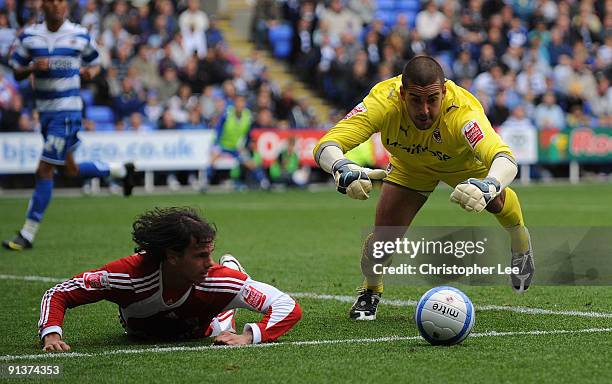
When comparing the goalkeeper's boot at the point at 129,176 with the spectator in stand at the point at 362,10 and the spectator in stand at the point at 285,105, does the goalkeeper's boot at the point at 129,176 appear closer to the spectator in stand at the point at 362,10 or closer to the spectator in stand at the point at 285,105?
the spectator in stand at the point at 285,105

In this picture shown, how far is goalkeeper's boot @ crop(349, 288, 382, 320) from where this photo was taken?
7703 millimetres

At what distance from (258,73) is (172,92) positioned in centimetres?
230

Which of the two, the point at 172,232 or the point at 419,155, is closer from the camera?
the point at 172,232

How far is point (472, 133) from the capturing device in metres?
7.04

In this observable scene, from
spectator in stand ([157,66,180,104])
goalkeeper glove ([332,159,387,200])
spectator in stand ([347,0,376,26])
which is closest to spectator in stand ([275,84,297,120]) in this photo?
spectator in stand ([157,66,180,104])

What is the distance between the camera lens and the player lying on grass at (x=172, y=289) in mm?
6262

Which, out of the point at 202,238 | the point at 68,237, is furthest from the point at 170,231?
the point at 68,237

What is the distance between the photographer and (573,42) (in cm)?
3089

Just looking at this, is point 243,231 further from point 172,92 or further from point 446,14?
point 446,14

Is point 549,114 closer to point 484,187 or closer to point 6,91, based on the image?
point 6,91

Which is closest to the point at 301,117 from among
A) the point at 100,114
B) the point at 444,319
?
the point at 100,114

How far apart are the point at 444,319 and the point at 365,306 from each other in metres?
1.39

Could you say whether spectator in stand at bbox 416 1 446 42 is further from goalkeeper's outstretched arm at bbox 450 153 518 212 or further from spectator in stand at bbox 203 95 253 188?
goalkeeper's outstretched arm at bbox 450 153 518 212

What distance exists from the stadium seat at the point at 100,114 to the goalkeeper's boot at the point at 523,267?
15371mm
